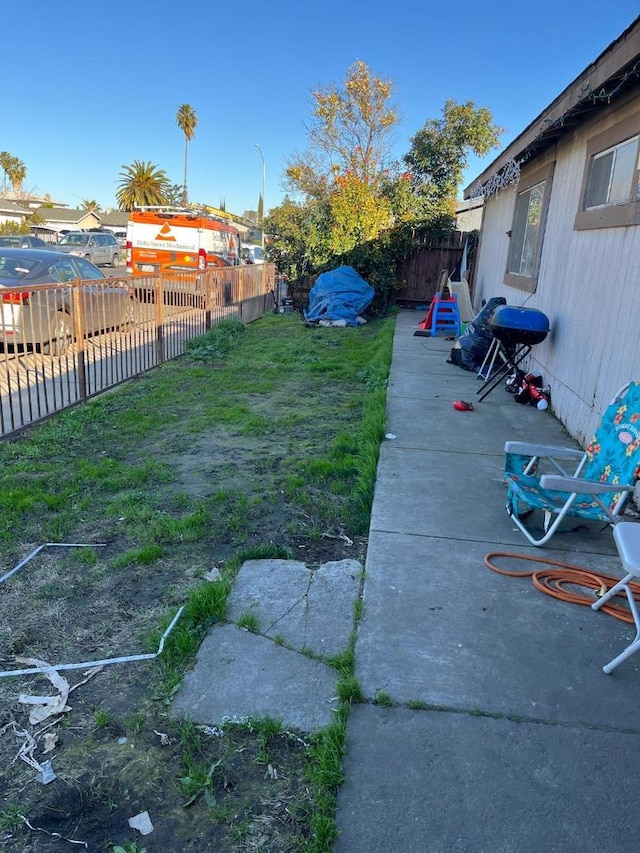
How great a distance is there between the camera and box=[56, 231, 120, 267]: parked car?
26.9 meters

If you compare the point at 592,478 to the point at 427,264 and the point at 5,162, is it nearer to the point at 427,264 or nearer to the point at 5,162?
the point at 427,264

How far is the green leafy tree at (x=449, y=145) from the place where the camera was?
20312 millimetres

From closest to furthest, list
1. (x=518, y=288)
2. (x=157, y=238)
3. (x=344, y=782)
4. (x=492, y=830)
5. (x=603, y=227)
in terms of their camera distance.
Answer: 1. (x=492, y=830)
2. (x=344, y=782)
3. (x=603, y=227)
4. (x=518, y=288)
5. (x=157, y=238)

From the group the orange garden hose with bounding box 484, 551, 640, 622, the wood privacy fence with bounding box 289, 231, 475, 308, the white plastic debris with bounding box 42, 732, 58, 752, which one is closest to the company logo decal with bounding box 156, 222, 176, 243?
the wood privacy fence with bounding box 289, 231, 475, 308

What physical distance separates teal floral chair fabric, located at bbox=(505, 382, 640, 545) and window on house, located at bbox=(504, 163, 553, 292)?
443 cm

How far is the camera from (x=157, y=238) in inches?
607

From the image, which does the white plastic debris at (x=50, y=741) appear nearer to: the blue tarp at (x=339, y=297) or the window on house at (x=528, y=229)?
the window on house at (x=528, y=229)

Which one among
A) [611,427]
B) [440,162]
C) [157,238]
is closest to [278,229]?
[157,238]

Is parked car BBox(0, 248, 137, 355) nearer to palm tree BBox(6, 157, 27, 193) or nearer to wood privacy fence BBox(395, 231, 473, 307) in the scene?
wood privacy fence BBox(395, 231, 473, 307)

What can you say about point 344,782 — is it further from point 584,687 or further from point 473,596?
point 473,596

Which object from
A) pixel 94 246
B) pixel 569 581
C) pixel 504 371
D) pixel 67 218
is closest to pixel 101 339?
pixel 504 371

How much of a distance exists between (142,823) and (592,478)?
3315mm

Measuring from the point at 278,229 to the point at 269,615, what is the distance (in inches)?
609

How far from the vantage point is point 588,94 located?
5.43 m
